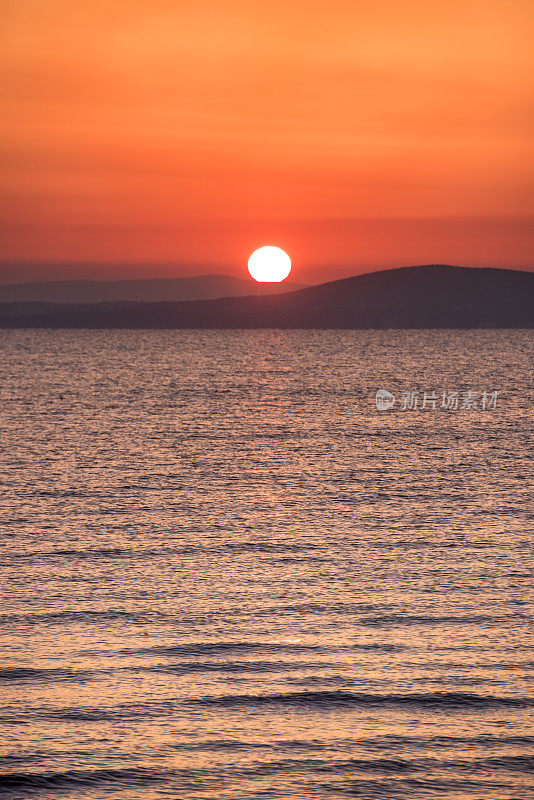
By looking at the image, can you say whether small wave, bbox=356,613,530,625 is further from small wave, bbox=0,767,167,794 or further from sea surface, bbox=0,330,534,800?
small wave, bbox=0,767,167,794

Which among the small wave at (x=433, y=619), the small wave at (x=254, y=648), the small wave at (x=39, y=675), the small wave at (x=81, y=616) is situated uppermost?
the small wave at (x=81, y=616)

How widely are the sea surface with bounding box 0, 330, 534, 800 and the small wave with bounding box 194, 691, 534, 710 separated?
50 millimetres

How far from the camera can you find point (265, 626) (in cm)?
2164

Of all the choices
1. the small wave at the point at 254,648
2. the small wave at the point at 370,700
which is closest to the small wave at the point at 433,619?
the small wave at the point at 254,648

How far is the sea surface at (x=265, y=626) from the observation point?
1461 centimetres

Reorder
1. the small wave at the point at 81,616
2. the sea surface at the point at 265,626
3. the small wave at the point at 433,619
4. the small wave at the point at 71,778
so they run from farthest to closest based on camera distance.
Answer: the small wave at the point at 433,619, the small wave at the point at 81,616, the sea surface at the point at 265,626, the small wave at the point at 71,778

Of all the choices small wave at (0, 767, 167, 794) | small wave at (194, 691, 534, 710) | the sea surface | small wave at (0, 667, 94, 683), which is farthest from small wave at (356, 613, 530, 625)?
small wave at (0, 767, 167, 794)

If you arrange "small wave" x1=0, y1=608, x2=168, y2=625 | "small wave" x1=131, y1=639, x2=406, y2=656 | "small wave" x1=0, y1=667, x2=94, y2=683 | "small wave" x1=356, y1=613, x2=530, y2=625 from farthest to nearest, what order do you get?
"small wave" x1=356, y1=613, x2=530, y2=625 < "small wave" x1=0, y1=608, x2=168, y2=625 < "small wave" x1=131, y1=639, x2=406, y2=656 < "small wave" x1=0, y1=667, x2=94, y2=683

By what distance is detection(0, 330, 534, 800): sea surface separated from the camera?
14609 mm

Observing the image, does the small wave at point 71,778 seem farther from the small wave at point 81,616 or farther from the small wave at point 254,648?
the small wave at point 81,616

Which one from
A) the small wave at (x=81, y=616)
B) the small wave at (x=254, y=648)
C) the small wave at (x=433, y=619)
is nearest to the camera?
the small wave at (x=254, y=648)

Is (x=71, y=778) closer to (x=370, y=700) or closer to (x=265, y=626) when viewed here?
(x=370, y=700)

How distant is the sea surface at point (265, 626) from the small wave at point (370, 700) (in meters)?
0.05

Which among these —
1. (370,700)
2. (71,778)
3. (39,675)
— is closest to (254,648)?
(370,700)
